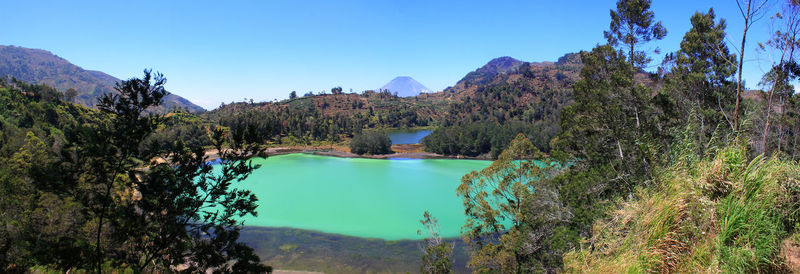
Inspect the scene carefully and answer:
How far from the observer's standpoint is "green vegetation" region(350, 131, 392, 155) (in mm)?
64750

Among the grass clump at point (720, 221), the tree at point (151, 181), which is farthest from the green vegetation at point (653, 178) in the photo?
the tree at point (151, 181)

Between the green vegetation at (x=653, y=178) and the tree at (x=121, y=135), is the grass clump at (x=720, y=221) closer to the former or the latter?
the green vegetation at (x=653, y=178)

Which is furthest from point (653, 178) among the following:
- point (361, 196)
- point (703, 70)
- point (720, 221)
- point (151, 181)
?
point (361, 196)

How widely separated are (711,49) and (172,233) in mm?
20284

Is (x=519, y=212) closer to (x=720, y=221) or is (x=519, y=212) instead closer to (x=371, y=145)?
(x=720, y=221)

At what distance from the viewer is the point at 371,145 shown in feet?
213

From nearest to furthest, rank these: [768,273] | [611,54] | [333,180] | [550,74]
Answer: [768,273] → [611,54] → [333,180] → [550,74]

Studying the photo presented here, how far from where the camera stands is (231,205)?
5.70 metres

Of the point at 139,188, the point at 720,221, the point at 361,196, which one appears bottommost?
the point at 361,196

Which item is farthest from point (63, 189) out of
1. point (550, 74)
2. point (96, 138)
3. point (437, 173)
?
point (550, 74)

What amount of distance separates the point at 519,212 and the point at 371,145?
52.2 m

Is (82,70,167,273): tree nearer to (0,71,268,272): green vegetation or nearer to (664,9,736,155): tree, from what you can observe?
(0,71,268,272): green vegetation

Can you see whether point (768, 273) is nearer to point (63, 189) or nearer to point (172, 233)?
point (172, 233)

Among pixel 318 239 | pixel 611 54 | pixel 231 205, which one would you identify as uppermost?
pixel 611 54
